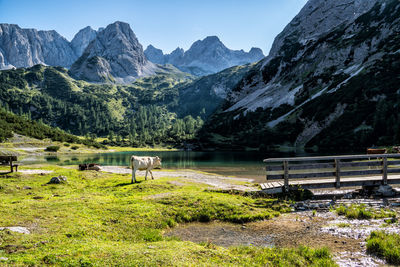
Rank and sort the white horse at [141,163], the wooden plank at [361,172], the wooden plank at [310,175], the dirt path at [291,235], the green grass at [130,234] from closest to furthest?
the green grass at [130,234], the dirt path at [291,235], the wooden plank at [310,175], the wooden plank at [361,172], the white horse at [141,163]

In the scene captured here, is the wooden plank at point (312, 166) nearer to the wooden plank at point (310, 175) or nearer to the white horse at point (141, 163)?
the wooden plank at point (310, 175)

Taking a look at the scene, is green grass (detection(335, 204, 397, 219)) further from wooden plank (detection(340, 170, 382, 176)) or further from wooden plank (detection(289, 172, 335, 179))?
wooden plank (detection(340, 170, 382, 176))

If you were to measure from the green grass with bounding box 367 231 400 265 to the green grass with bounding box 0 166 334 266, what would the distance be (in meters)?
2.35

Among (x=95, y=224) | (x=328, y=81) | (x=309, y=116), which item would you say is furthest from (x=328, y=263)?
(x=328, y=81)

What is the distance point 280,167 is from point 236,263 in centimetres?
1384

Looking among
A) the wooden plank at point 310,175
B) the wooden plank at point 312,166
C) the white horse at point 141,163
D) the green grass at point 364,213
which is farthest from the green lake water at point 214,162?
the green grass at point 364,213

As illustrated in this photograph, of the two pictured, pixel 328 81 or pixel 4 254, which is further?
pixel 328 81

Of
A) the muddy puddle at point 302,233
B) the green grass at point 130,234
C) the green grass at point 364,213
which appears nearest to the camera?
the green grass at point 130,234

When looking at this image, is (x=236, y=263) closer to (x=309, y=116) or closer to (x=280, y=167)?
(x=280, y=167)

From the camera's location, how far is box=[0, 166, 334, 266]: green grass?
8.84 m

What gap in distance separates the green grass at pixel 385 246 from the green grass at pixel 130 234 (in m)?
2.35

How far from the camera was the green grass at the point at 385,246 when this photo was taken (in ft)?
33.4

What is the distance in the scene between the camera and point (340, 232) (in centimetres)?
1358

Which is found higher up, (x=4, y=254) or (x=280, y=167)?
(x=280, y=167)
